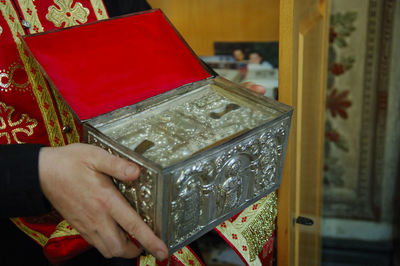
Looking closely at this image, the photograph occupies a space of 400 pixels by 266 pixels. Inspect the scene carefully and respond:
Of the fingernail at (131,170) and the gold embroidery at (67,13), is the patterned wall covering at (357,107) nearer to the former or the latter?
the gold embroidery at (67,13)

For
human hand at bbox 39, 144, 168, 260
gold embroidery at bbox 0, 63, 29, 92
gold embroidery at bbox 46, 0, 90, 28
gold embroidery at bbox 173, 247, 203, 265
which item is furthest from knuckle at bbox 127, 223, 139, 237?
gold embroidery at bbox 46, 0, 90, 28

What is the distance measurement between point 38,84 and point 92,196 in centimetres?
29

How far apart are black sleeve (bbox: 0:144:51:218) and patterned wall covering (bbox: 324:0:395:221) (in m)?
1.31

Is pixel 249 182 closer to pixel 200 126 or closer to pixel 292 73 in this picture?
pixel 200 126

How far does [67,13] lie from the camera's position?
32.0 inches

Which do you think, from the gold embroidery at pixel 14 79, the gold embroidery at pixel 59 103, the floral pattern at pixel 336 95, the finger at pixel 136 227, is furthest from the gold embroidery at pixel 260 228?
the floral pattern at pixel 336 95

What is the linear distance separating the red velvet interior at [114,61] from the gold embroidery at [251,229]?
0.28m

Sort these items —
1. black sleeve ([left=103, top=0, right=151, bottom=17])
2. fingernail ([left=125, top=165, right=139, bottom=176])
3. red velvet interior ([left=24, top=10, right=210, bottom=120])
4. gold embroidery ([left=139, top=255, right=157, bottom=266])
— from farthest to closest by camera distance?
black sleeve ([left=103, top=0, right=151, bottom=17]) → gold embroidery ([left=139, top=255, right=157, bottom=266]) → red velvet interior ([left=24, top=10, right=210, bottom=120]) → fingernail ([left=125, top=165, right=139, bottom=176])

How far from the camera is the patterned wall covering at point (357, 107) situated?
1517mm

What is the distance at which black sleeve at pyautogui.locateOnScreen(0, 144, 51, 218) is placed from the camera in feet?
1.89

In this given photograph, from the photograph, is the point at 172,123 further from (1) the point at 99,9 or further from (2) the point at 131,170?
(1) the point at 99,9

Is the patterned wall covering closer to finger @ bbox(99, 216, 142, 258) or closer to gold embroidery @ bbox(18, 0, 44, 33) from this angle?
gold embroidery @ bbox(18, 0, 44, 33)

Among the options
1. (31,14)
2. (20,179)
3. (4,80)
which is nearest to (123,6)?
(31,14)

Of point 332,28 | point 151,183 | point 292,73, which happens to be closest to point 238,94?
point 292,73
